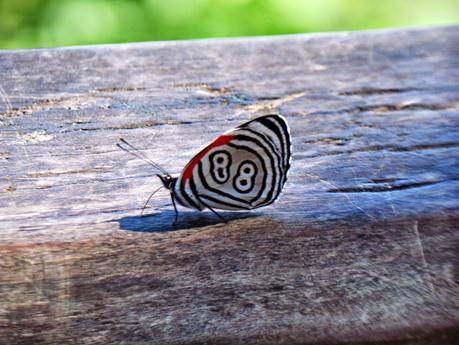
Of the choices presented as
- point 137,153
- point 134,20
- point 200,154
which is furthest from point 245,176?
point 134,20

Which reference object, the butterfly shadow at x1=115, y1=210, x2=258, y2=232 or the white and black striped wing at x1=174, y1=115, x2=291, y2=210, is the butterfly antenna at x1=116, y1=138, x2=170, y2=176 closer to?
the white and black striped wing at x1=174, y1=115, x2=291, y2=210

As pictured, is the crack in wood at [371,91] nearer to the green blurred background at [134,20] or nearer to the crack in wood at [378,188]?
the crack in wood at [378,188]

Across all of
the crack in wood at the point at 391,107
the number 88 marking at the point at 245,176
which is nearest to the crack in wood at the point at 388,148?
the number 88 marking at the point at 245,176

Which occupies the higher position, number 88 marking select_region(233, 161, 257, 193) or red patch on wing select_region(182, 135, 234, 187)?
red patch on wing select_region(182, 135, 234, 187)

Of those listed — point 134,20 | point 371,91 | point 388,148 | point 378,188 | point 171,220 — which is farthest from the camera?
point 134,20

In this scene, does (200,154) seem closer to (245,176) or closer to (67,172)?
(245,176)

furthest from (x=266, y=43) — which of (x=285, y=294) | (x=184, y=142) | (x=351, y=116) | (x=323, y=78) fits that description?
(x=285, y=294)

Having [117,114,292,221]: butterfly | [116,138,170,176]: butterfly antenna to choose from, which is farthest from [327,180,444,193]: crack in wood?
[116,138,170,176]: butterfly antenna
